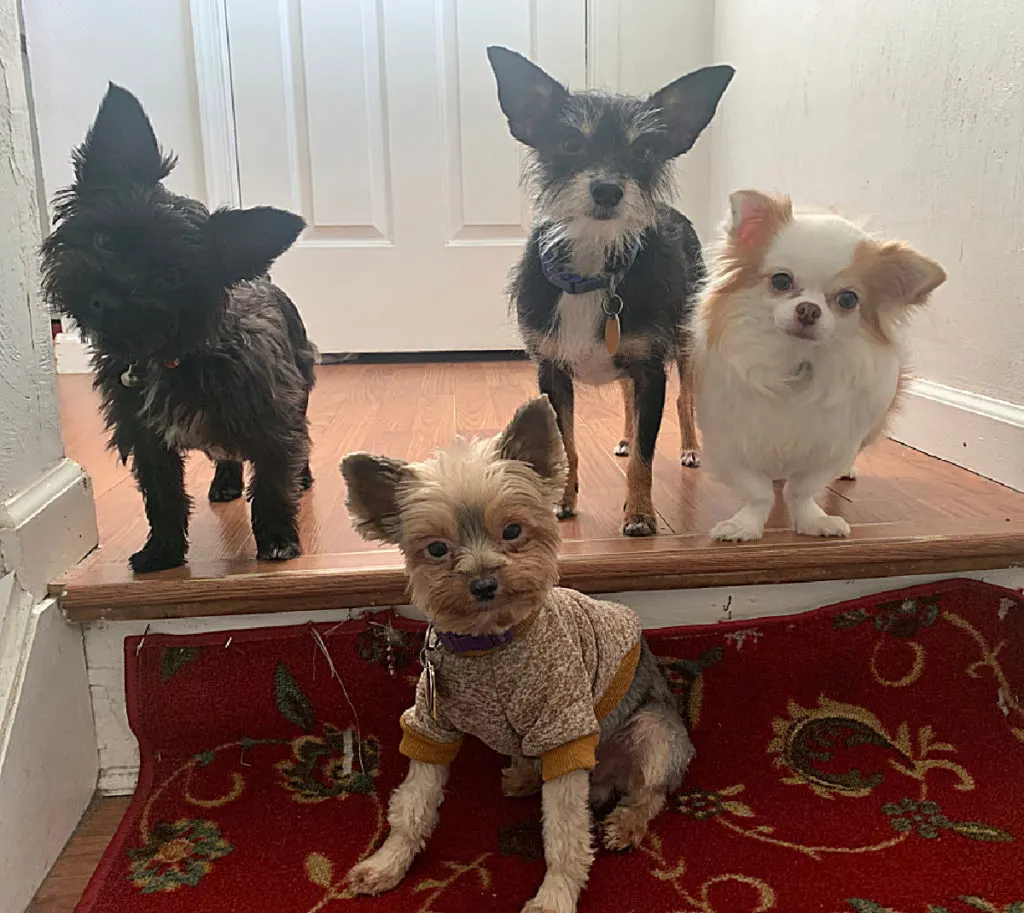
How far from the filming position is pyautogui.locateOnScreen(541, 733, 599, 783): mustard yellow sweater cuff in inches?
41.2

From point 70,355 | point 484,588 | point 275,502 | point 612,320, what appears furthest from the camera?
point 70,355

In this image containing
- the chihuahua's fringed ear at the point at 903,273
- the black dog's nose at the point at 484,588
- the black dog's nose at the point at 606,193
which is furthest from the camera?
the black dog's nose at the point at 606,193

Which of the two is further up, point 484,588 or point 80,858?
point 484,588

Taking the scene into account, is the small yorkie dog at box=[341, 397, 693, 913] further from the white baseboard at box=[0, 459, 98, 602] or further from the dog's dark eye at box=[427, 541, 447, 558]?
the white baseboard at box=[0, 459, 98, 602]

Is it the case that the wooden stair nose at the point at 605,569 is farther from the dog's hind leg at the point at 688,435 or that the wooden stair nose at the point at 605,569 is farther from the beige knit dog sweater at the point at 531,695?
the dog's hind leg at the point at 688,435

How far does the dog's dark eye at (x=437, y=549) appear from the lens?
1013 mm

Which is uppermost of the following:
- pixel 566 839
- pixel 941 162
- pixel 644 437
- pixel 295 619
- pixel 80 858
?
pixel 941 162

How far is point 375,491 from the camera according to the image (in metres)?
1.06

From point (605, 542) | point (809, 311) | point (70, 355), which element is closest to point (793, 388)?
point (809, 311)

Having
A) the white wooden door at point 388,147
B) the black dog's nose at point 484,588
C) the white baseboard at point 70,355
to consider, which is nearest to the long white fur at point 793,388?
the black dog's nose at point 484,588

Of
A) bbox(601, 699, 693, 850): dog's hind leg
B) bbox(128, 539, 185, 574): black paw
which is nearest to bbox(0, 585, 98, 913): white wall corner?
bbox(128, 539, 185, 574): black paw

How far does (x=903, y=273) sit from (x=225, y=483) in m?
1.36

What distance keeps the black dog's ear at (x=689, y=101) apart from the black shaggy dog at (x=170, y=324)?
0.69 m

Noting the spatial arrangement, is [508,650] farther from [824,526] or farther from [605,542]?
[824,526]
